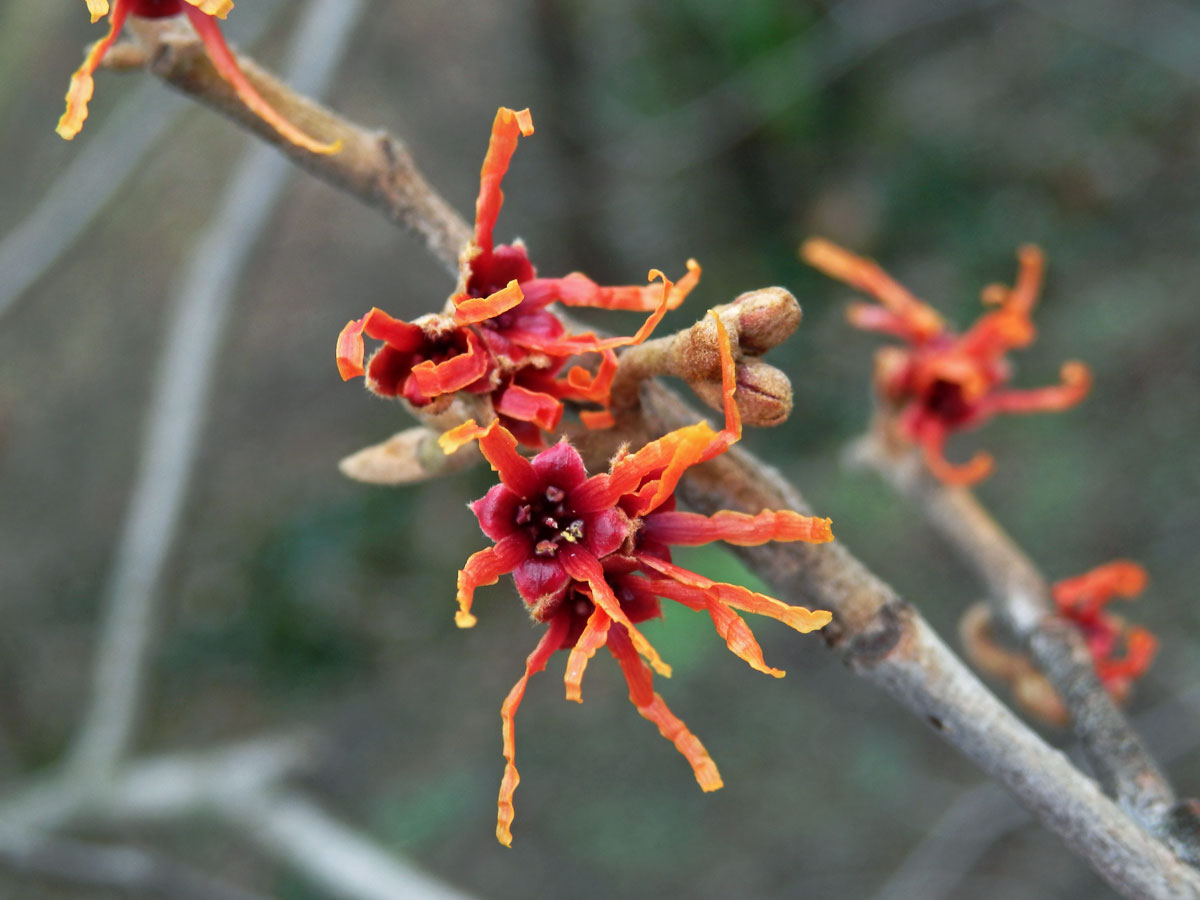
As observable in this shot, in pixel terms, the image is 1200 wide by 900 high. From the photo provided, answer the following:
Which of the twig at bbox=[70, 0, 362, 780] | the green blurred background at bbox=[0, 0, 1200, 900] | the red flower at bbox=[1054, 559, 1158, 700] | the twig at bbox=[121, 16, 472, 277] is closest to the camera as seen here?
the twig at bbox=[121, 16, 472, 277]

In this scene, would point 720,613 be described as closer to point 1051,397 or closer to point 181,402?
point 1051,397

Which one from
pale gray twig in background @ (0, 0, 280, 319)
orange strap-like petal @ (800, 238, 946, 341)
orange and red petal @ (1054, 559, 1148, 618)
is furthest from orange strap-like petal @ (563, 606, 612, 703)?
pale gray twig in background @ (0, 0, 280, 319)

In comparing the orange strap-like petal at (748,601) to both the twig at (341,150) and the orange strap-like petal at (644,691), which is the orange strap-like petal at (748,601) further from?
the twig at (341,150)

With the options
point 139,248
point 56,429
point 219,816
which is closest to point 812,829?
point 219,816

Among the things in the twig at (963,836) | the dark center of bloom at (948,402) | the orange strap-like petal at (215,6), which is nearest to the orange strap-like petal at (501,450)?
the orange strap-like petal at (215,6)

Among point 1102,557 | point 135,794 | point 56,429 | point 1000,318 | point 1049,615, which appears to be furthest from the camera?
point 56,429

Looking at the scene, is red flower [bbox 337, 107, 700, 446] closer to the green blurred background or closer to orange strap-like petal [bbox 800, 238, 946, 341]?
orange strap-like petal [bbox 800, 238, 946, 341]

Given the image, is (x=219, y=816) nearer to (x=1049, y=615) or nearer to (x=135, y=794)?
(x=135, y=794)
